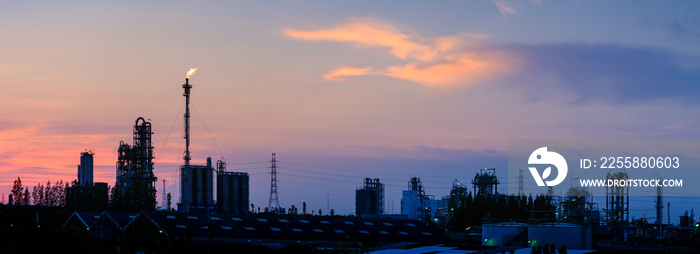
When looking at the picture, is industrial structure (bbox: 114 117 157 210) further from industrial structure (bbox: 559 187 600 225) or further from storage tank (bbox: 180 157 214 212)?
industrial structure (bbox: 559 187 600 225)

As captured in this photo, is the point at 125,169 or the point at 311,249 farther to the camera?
the point at 125,169

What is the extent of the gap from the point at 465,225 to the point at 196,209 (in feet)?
194

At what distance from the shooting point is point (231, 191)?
616 ft

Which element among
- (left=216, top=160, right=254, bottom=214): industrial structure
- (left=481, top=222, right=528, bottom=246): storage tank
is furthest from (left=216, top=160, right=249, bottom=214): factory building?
(left=481, top=222, right=528, bottom=246): storage tank

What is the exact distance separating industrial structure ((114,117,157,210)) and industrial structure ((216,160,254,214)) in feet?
50.7

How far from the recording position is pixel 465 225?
172 meters

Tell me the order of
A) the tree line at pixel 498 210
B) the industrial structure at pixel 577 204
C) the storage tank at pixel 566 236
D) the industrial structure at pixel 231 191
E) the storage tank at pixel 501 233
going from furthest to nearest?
the industrial structure at pixel 231 191, the tree line at pixel 498 210, the industrial structure at pixel 577 204, the storage tank at pixel 501 233, the storage tank at pixel 566 236

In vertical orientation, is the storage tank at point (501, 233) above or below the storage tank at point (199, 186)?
below

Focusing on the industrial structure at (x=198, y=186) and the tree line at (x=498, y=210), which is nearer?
the industrial structure at (x=198, y=186)

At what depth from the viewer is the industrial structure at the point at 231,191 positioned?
614 feet

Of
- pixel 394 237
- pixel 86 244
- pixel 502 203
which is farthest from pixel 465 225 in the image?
pixel 86 244

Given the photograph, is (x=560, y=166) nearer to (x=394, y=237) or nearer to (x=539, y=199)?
(x=394, y=237)

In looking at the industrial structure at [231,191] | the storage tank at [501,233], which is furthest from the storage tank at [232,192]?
the storage tank at [501,233]

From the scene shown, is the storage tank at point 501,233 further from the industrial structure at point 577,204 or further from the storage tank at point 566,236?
the industrial structure at point 577,204
